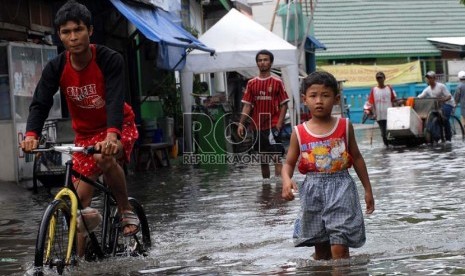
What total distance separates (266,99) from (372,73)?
92.9 ft

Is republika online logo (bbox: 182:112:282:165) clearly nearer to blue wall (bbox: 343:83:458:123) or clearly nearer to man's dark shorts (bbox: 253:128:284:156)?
man's dark shorts (bbox: 253:128:284:156)

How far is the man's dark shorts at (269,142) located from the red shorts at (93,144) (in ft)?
24.5

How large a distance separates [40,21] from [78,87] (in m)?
11.0

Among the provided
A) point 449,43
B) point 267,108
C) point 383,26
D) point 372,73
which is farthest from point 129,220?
point 383,26

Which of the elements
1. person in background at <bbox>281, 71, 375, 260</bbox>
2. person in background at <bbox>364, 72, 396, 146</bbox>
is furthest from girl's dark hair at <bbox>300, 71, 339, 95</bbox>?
person in background at <bbox>364, 72, 396, 146</bbox>

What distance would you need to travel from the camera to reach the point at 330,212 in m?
6.69

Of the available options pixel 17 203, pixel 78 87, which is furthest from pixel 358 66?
pixel 78 87

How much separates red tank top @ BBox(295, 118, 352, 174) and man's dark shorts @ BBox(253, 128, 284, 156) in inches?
309

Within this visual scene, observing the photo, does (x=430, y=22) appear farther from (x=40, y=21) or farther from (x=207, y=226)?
(x=207, y=226)

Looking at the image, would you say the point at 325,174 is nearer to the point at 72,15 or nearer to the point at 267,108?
the point at 72,15

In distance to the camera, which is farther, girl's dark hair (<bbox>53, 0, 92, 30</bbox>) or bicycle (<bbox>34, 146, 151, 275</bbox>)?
girl's dark hair (<bbox>53, 0, 92, 30</bbox>)

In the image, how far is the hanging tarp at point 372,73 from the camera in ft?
138

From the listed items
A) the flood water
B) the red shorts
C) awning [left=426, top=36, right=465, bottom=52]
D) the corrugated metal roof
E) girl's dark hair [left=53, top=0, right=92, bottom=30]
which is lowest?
the flood water

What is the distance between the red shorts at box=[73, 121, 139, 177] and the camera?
7.00m
